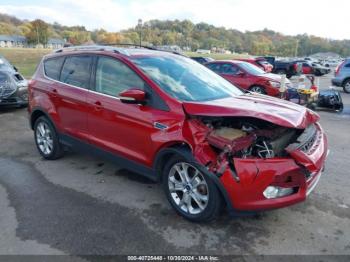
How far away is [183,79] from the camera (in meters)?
3.97

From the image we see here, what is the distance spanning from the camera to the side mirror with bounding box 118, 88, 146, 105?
3461 mm

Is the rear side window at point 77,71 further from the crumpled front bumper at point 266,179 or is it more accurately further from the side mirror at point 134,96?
the crumpled front bumper at point 266,179

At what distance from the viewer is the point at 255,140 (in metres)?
3.10

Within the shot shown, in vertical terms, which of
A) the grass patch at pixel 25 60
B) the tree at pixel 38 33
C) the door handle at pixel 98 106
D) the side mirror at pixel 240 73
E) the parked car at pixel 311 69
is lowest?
the grass patch at pixel 25 60

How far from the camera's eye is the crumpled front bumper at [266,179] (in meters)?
2.88

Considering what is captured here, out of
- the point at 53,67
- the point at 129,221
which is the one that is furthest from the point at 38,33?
the point at 129,221

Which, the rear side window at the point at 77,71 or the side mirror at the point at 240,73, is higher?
the rear side window at the point at 77,71

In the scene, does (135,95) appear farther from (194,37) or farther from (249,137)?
(194,37)

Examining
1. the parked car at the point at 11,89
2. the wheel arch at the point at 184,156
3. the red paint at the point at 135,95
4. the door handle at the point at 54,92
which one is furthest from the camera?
the parked car at the point at 11,89

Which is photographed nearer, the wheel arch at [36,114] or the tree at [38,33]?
the wheel arch at [36,114]

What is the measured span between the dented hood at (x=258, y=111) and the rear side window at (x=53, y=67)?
2.58m

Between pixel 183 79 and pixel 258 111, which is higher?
pixel 183 79

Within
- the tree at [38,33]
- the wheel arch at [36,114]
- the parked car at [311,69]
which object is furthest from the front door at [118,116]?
the tree at [38,33]

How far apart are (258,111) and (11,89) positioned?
25.1 feet
